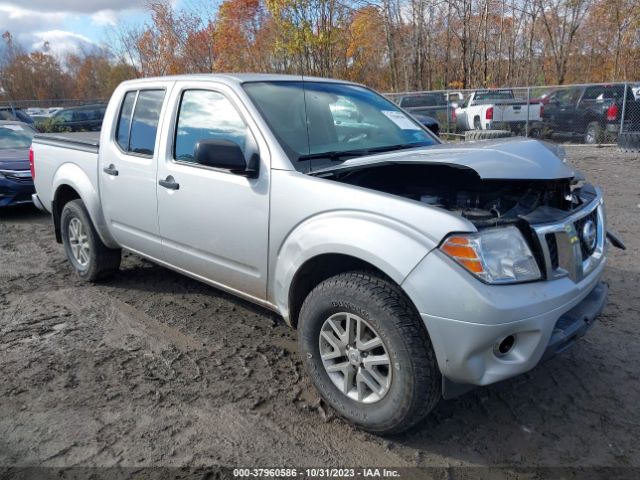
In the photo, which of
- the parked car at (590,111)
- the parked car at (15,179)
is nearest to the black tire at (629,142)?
the parked car at (590,111)

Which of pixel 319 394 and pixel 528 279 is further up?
pixel 528 279

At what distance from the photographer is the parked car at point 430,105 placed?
1814 centimetres

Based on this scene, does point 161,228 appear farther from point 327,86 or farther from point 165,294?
point 327,86

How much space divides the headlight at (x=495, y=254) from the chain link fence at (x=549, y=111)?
10.8 m

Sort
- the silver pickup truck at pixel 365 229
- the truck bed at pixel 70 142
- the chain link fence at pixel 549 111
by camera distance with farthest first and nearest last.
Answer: the chain link fence at pixel 549 111
the truck bed at pixel 70 142
the silver pickup truck at pixel 365 229

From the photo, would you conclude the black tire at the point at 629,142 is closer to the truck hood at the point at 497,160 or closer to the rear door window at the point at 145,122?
the truck hood at the point at 497,160

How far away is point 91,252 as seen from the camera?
5.01 meters

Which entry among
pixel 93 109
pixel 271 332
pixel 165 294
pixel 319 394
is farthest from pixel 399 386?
pixel 93 109

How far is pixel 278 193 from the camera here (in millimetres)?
3145

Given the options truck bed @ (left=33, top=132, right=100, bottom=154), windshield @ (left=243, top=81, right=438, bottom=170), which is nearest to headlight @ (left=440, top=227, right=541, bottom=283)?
windshield @ (left=243, top=81, right=438, bottom=170)

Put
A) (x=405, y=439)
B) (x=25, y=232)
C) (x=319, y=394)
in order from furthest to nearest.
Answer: (x=25, y=232) → (x=319, y=394) → (x=405, y=439)

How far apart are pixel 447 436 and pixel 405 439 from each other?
8.9 inches

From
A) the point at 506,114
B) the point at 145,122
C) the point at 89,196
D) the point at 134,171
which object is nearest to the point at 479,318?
the point at 134,171

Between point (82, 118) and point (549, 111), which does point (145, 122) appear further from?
point (82, 118)
